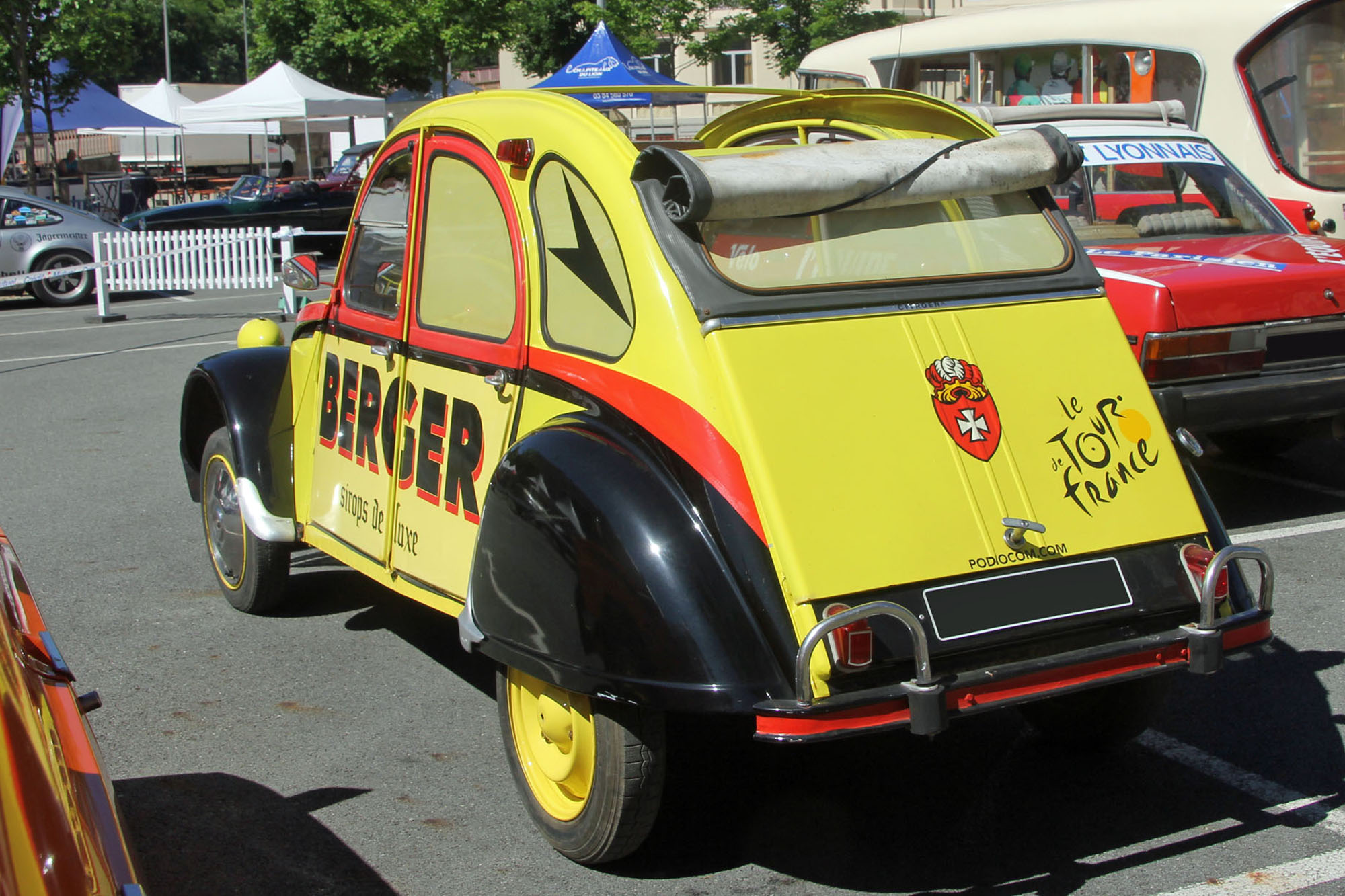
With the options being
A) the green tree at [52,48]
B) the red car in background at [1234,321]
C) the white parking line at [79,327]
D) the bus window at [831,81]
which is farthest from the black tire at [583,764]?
the green tree at [52,48]

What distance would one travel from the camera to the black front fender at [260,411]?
208 inches

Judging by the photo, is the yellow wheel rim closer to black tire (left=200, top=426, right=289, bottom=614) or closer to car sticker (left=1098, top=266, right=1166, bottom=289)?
black tire (left=200, top=426, right=289, bottom=614)

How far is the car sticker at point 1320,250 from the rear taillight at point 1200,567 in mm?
3853

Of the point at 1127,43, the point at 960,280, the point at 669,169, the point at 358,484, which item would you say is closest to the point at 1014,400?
the point at 960,280

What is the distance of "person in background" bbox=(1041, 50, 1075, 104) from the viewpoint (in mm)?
12625

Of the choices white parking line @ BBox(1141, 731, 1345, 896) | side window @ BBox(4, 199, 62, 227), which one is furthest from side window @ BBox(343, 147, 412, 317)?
side window @ BBox(4, 199, 62, 227)

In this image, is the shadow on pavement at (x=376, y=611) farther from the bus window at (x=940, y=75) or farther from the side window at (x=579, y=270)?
the bus window at (x=940, y=75)

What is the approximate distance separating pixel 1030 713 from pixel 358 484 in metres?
2.41

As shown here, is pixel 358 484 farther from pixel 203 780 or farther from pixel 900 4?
pixel 900 4

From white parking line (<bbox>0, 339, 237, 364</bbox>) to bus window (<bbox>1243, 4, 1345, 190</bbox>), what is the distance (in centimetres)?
996

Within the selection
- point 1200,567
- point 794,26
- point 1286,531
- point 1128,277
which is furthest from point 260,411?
point 794,26

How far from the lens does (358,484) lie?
477 cm

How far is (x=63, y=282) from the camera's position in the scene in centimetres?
1778

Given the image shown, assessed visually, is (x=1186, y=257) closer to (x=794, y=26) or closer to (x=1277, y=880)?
(x=1277, y=880)
